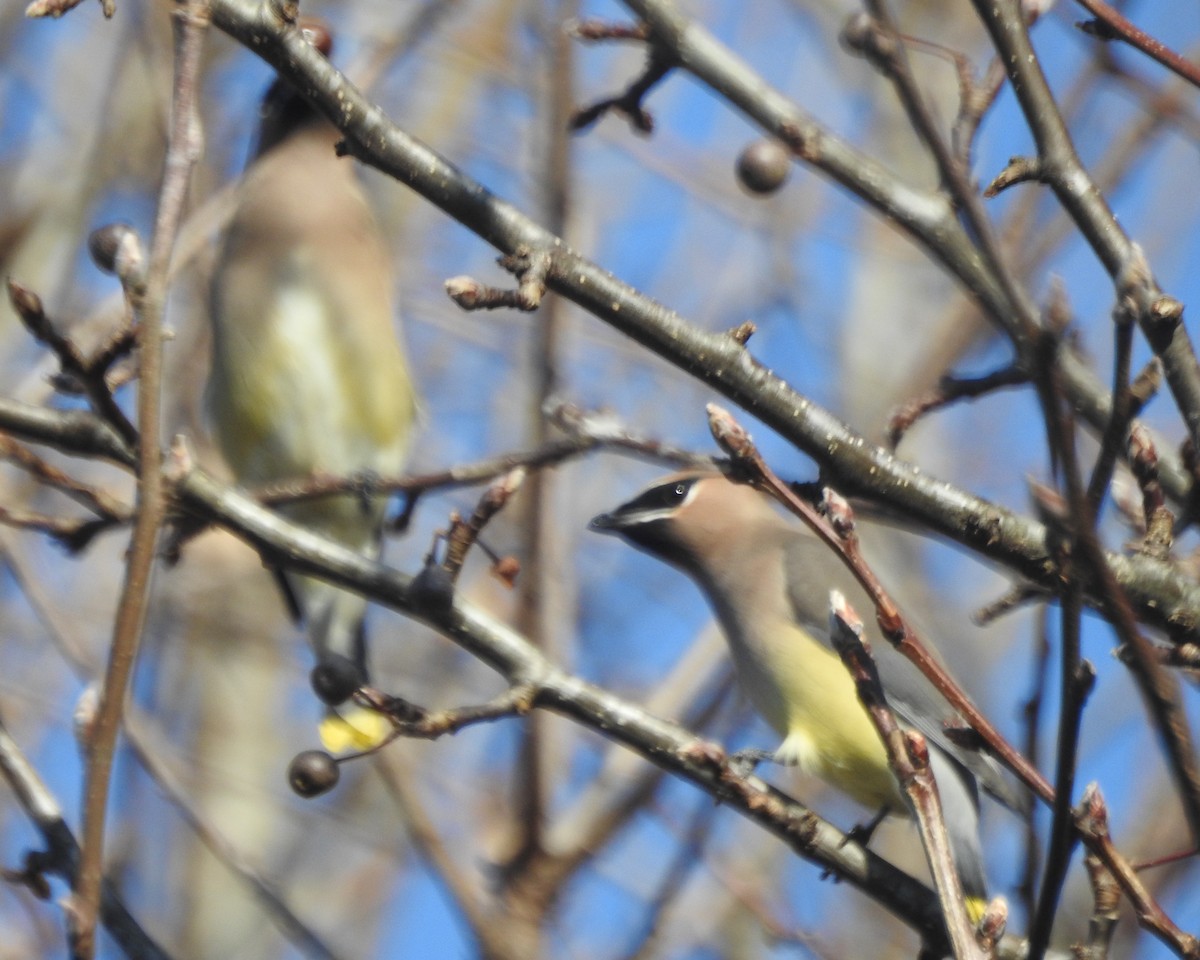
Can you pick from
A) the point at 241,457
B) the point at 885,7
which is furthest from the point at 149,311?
the point at 241,457

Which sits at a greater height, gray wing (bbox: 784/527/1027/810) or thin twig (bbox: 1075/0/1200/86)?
gray wing (bbox: 784/527/1027/810)

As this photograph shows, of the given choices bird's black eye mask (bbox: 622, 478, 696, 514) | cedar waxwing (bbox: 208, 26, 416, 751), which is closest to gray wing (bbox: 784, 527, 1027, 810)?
bird's black eye mask (bbox: 622, 478, 696, 514)

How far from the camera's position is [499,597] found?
6.18 meters

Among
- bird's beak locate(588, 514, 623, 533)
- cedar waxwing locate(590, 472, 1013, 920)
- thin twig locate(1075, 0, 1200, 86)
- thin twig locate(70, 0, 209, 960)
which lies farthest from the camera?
bird's beak locate(588, 514, 623, 533)

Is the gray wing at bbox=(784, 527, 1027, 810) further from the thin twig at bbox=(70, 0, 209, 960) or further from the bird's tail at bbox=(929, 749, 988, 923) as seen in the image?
the thin twig at bbox=(70, 0, 209, 960)

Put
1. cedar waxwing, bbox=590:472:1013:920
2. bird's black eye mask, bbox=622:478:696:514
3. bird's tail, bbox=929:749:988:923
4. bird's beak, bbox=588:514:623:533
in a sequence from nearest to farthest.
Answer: bird's tail, bbox=929:749:988:923 → cedar waxwing, bbox=590:472:1013:920 → bird's beak, bbox=588:514:623:533 → bird's black eye mask, bbox=622:478:696:514

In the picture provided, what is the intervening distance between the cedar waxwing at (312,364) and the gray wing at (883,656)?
3.25 ft

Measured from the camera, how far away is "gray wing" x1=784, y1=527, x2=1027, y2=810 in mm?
3666

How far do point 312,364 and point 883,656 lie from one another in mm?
1474

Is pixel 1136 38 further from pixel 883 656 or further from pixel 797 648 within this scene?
pixel 883 656

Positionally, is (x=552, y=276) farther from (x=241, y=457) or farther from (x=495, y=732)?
(x=495, y=732)

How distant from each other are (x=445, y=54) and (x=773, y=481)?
4726 mm

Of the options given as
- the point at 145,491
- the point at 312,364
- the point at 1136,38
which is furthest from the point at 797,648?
the point at 145,491

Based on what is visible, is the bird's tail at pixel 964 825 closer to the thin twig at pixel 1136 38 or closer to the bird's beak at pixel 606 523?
the bird's beak at pixel 606 523
